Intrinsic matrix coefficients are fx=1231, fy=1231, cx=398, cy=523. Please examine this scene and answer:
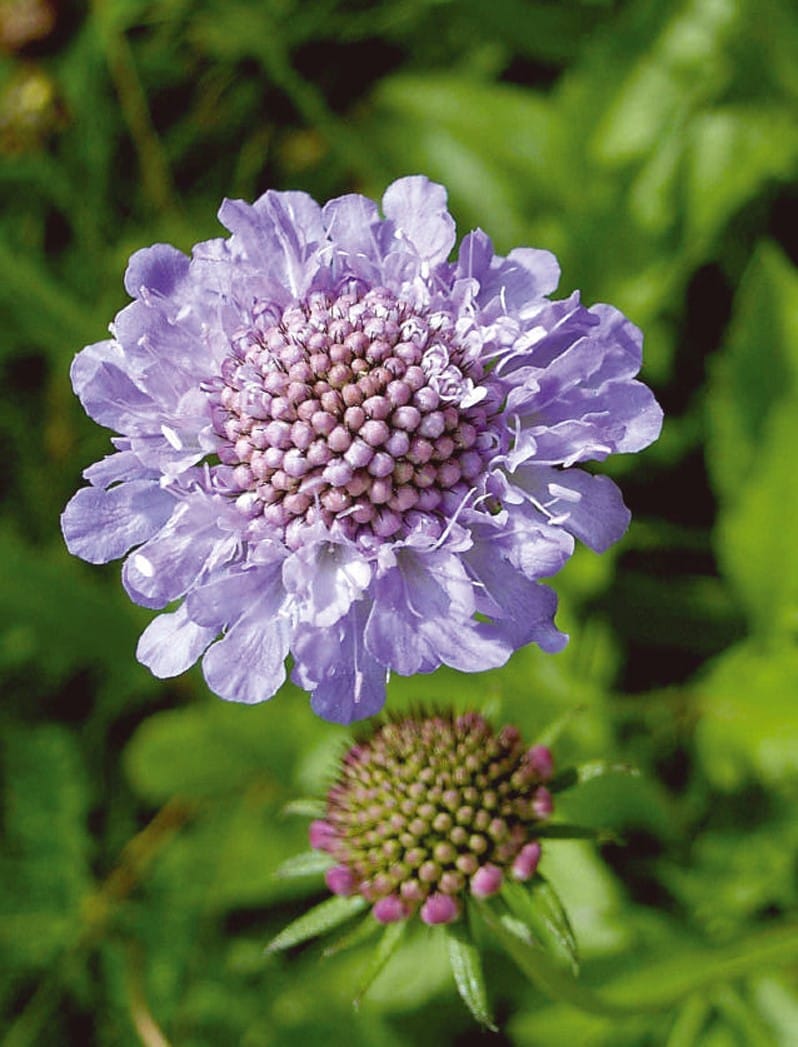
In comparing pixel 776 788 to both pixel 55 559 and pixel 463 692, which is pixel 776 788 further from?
pixel 55 559

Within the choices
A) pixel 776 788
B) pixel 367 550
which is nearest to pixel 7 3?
pixel 367 550

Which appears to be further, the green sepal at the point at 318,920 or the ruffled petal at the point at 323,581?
the green sepal at the point at 318,920

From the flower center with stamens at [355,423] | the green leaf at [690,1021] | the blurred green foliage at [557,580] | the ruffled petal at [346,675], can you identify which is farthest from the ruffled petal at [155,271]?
the green leaf at [690,1021]

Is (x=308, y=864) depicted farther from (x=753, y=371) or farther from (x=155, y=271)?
(x=753, y=371)

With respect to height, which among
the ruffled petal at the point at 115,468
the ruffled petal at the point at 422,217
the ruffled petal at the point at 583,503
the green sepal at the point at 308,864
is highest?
the ruffled petal at the point at 422,217

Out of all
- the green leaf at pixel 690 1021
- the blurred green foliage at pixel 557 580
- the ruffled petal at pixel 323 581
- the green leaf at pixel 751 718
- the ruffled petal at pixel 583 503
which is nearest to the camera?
the ruffled petal at pixel 323 581

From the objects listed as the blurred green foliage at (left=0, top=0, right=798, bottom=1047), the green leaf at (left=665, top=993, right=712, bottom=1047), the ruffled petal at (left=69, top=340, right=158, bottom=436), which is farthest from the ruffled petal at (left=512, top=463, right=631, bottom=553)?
the green leaf at (left=665, top=993, right=712, bottom=1047)

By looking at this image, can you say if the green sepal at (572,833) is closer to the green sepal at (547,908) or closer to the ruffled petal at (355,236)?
the green sepal at (547,908)
